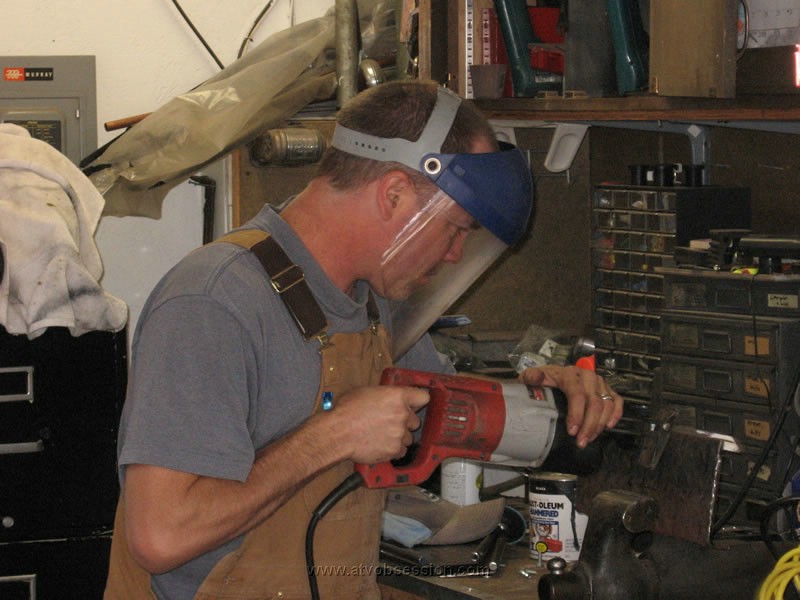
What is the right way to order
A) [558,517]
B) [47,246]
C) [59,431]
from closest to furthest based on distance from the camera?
[558,517]
[47,246]
[59,431]

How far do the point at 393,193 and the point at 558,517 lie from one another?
73 centimetres

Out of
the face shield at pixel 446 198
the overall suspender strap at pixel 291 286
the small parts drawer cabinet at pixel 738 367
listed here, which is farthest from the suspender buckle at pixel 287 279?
the small parts drawer cabinet at pixel 738 367

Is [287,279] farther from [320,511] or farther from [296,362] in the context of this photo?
[320,511]

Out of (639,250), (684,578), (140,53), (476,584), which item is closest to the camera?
(684,578)

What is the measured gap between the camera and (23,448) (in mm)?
2580

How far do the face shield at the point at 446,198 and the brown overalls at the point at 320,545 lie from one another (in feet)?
0.42

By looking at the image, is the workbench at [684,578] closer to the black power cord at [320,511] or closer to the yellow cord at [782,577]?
the yellow cord at [782,577]

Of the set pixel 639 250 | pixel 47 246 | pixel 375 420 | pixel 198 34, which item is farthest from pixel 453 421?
pixel 198 34

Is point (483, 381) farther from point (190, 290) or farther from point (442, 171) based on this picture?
point (190, 290)

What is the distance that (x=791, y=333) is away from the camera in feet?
6.66

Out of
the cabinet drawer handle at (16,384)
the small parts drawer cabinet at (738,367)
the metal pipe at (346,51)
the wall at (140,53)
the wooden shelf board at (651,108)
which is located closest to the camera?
the wooden shelf board at (651,108)

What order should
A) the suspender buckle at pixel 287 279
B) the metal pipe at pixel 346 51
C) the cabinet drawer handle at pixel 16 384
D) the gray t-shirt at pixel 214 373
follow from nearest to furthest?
the gray t-shirt at pixel 214 373
the suspender buckle at pixel 287 279
the cabinet drawer handle at pixel 16 384
the metal pipe at pixel 346 51

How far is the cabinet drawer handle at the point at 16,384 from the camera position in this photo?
101 inches

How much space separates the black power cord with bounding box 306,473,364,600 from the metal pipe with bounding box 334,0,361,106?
53.5 inches
